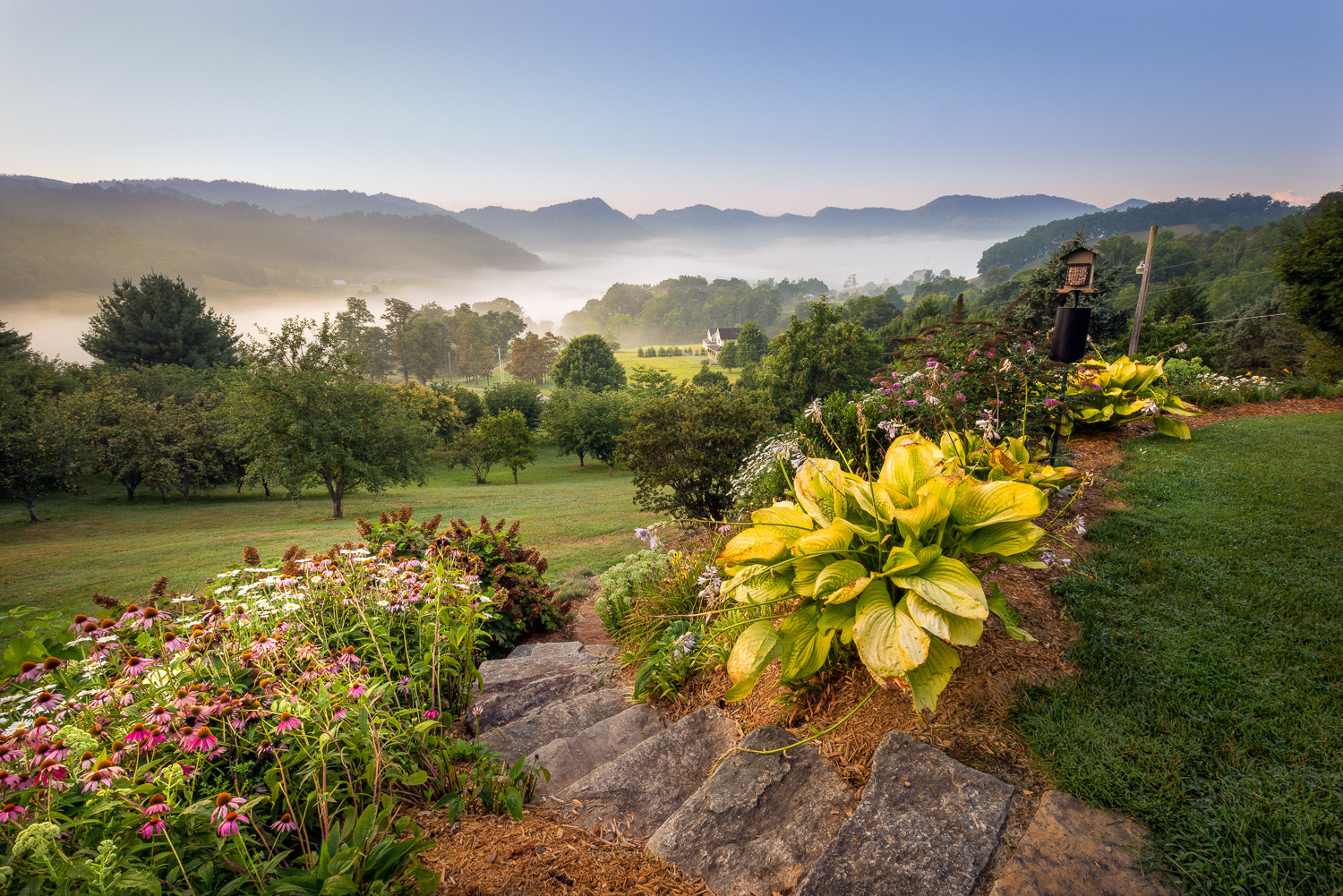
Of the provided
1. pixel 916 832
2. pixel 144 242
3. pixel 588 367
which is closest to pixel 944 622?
pixel 916 832

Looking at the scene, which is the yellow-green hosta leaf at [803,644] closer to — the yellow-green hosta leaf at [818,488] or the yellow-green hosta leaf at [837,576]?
the yellow-green hosta leaf at [837,576]

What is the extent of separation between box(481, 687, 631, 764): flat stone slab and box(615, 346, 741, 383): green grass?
60608 millimetres

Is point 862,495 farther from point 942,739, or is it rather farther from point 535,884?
point 535,884

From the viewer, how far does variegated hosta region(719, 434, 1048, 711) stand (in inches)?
70.5

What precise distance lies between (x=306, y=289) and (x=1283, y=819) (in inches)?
5695

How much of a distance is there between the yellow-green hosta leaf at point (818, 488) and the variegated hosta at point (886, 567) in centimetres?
1

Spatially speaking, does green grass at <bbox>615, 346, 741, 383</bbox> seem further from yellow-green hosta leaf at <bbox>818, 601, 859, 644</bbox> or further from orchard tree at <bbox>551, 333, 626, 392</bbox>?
yellow-green hosta leaf at <bbox>818, 601, 859, 644</bbox>

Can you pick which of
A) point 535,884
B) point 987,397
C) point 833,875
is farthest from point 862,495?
point 987,397

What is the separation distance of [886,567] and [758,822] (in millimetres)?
977

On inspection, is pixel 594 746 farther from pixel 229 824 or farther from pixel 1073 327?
pixel 1073 327

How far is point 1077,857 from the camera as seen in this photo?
1.48 m

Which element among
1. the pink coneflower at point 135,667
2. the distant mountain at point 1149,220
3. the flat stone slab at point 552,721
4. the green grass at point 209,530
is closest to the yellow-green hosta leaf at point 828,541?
the flat stone slab at point 552,721

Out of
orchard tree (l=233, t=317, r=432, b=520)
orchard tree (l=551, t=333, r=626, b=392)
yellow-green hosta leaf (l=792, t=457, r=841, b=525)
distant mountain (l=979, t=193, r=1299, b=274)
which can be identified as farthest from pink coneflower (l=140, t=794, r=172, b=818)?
distant mountain (l=979, t=193, r=1299, b=274)

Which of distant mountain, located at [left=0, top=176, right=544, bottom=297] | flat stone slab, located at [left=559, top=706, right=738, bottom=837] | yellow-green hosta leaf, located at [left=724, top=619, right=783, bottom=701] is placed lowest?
flat stone slab, located at [left=559, top=706, right=738, bottom=837]
